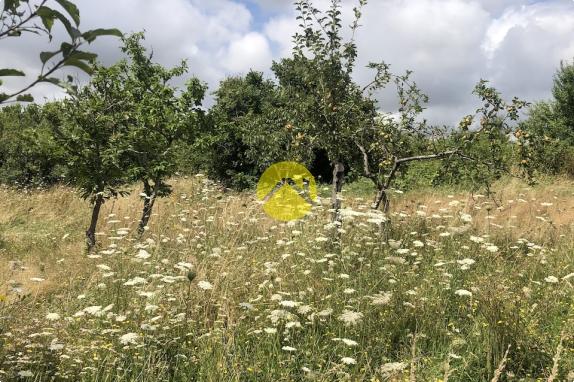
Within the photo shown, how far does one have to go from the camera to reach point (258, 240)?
5586 mm

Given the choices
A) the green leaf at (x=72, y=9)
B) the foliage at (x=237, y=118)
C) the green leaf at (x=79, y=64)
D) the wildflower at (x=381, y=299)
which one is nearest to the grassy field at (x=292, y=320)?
the wildflower at (x=381, y=299)

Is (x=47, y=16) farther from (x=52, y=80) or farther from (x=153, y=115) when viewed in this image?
(x=153, y=115)

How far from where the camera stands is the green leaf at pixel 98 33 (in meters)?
1.19

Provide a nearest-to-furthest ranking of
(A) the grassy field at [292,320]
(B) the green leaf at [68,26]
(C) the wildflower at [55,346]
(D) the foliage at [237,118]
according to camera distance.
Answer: (B) the green leaf at [68,26]
(C) the wildflower at [55,346]
(A) the grassy field at [292,320]
(D) the foliage at [237,118]

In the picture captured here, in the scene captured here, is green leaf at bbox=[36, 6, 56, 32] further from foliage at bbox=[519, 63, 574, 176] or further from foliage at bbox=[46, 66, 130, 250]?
foliage at bbox=[519, 63, 574, 176]

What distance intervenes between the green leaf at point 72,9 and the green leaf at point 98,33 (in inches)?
2.0

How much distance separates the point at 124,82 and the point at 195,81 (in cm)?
164

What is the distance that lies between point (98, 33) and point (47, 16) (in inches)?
6.9

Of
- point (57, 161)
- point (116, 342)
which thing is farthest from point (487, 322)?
point (57, 161)

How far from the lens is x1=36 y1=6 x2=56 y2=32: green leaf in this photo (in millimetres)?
1192

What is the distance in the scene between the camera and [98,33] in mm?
1203

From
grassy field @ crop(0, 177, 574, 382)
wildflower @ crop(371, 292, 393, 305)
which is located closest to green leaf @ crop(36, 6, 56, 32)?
grassy field @ crop(0, 177, 574, 382)

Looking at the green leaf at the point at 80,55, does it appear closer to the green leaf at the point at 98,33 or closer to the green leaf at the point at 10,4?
the green leaf at the point at 98,33

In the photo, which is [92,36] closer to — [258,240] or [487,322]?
[487,322]
